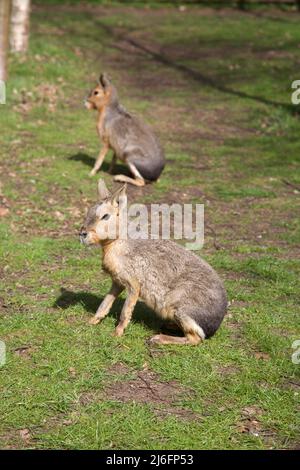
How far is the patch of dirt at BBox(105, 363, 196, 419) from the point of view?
4.25 m

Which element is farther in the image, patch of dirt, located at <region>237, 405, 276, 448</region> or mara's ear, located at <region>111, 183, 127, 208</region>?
mara's ear, located at <region>111, 183, 127, 208</region>

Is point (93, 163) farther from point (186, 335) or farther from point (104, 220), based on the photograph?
point (186, 335)

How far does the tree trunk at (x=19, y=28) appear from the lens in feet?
43.7

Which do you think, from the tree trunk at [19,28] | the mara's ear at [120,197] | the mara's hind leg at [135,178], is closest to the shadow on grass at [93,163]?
the mara's hind leg at [135,178]

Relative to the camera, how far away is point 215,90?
1311 cm

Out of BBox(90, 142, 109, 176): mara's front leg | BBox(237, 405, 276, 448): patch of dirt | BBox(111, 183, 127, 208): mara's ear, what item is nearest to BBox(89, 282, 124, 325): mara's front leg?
BBox(111, 183, 127, 208): mara's ear

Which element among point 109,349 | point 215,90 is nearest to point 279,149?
point 215,90

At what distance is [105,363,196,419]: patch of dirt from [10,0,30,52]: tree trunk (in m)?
9.99

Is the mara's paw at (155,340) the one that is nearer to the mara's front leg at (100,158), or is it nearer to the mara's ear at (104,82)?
the mara's front leg at (100,158)

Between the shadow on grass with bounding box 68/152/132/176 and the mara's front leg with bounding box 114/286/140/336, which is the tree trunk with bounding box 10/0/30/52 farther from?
the mara's front leg with bounding box 114/286/140/336

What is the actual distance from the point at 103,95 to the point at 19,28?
5475 mm
